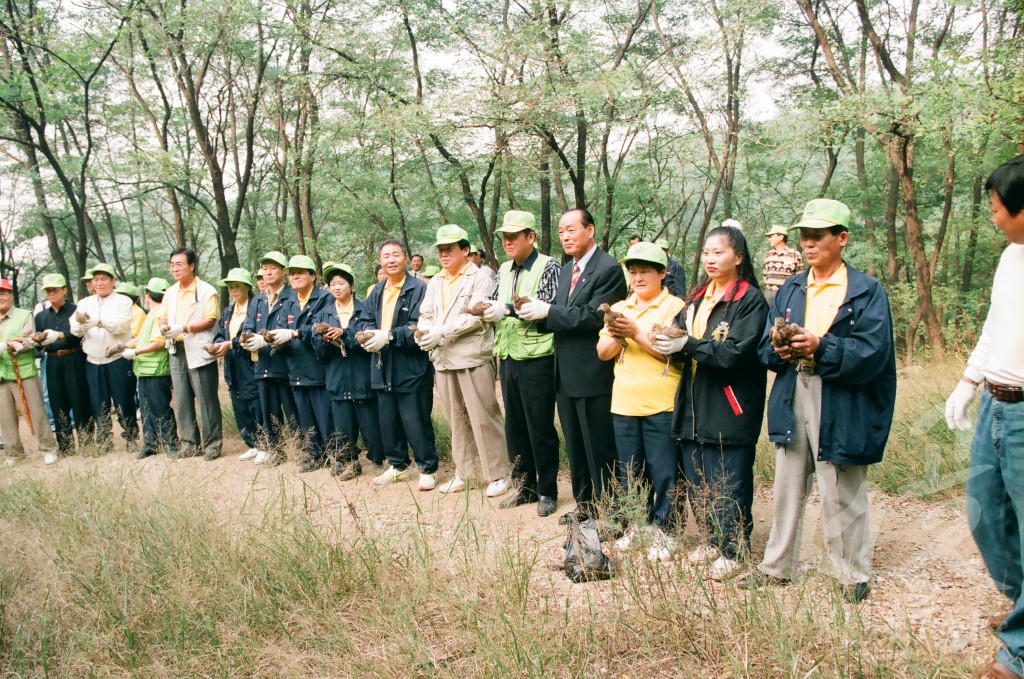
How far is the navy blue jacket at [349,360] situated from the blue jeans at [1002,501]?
4.46 meters

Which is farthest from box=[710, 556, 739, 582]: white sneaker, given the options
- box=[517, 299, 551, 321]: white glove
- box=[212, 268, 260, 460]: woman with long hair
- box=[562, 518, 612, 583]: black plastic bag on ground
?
box=[212, 268, 260, 460]: woman with long hair

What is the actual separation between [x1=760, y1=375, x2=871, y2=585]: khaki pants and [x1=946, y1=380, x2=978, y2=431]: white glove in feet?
1.56

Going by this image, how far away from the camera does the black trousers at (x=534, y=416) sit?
16.6 ft

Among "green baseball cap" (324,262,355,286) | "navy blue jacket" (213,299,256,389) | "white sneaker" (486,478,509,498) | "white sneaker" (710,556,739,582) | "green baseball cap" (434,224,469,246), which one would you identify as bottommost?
"white sneaker" (486,478,509,498)

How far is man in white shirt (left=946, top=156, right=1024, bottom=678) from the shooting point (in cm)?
264

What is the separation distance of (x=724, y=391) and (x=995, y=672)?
1630 mm

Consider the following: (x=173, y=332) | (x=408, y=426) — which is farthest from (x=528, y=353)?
(x=173, y=332)

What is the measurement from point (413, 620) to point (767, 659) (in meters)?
1.45

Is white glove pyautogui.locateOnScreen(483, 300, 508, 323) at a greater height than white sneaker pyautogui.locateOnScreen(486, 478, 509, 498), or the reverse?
white glove pyautogui.locateOnScreen(483, 300, 508, 323)

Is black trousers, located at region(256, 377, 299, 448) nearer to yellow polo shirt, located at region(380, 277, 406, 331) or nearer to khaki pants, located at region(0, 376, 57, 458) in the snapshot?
yellow polo shirt, located at region(380, 277, 406, 331)

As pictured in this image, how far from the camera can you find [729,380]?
12.3 feet

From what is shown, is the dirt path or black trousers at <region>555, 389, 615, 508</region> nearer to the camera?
the dirt path

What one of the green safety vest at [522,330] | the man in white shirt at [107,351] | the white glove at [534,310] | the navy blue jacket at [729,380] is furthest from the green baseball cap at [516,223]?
the man in white shirt at [107,351]

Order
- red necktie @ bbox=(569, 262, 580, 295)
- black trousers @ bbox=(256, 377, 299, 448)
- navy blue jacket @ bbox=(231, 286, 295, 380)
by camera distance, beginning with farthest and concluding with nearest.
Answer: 1. black trousers @ bbox=(256, 377, 299, 448)
2. navy blue jacket @ bbox=(231, 286, 295, 380)
3. red necktie @ bbox=(569, 262, 580, 295)
